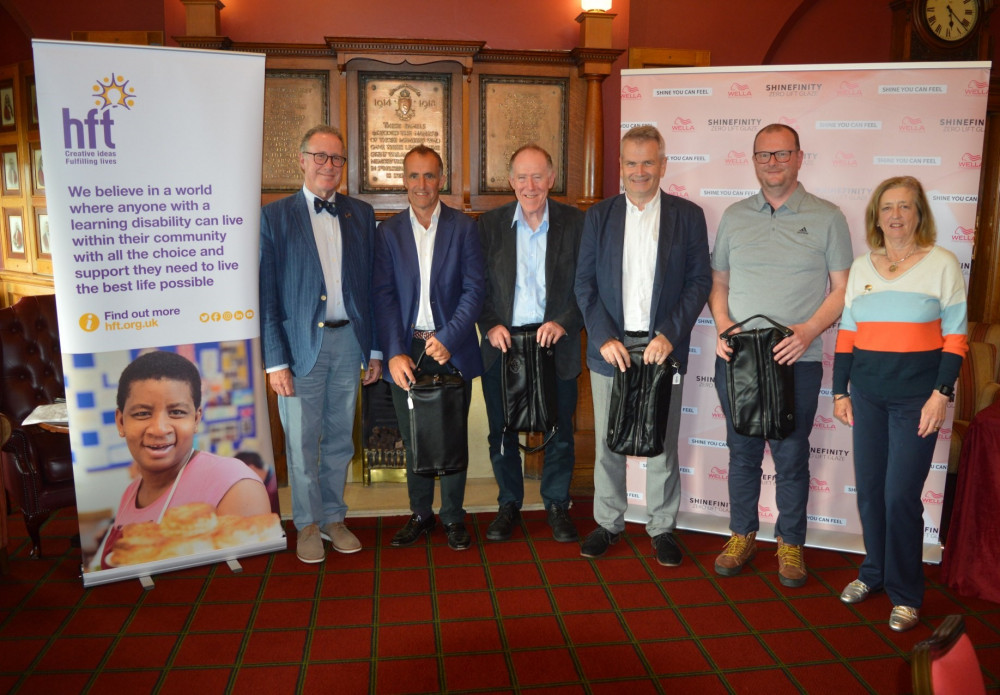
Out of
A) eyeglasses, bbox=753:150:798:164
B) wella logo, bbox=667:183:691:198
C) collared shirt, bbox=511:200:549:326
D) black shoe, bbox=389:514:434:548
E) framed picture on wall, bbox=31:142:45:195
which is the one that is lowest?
black shoe, bbox=389:514:434:548

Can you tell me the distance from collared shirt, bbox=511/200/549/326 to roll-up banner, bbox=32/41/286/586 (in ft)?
3.68

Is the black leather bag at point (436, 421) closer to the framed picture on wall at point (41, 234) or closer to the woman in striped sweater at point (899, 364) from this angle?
the woman in striped sweater at point (899, 364)

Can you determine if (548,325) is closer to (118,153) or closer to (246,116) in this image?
(246,116)

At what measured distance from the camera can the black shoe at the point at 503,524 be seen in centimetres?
342

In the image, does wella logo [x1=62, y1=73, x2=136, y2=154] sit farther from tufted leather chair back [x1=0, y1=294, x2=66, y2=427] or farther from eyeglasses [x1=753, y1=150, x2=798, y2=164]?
eyeglasses [x1=753, y1=150, x2=798, y2=164]

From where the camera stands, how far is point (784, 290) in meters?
2.93

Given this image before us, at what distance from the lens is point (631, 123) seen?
3463mm

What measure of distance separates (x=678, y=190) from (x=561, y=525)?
168 centimetres

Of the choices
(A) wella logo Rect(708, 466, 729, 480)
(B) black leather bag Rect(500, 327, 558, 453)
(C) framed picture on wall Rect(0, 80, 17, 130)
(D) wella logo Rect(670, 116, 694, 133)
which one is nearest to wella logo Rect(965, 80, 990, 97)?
(D) wella logo Rect(670, 116, 694, 133)

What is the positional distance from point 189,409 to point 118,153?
104 cm

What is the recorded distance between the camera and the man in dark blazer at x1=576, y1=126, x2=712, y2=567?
2996mm

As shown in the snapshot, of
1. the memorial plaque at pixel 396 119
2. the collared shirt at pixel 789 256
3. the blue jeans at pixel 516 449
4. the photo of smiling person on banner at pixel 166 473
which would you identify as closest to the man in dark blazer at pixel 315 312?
the photo of smiling person on banner at pixel 166 473

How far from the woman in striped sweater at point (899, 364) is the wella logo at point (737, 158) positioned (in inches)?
32.7

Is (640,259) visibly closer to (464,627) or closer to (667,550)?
(667,550)
